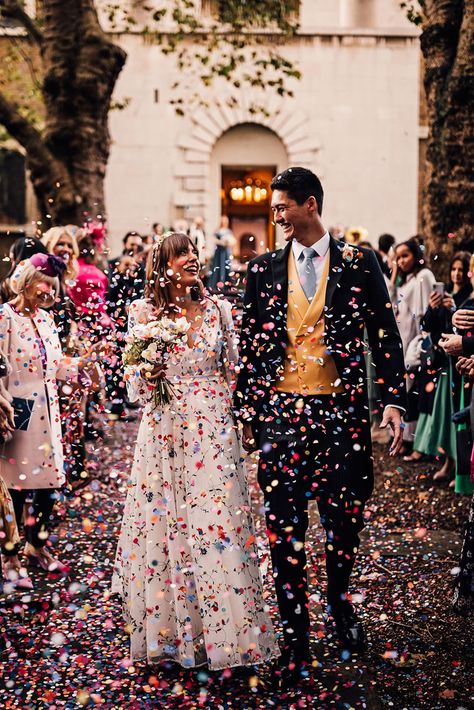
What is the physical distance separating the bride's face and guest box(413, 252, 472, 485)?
3.58 m

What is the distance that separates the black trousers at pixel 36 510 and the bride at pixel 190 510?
5.18 feet

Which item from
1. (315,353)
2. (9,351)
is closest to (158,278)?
(315,353)

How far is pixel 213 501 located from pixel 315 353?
34.7 inches

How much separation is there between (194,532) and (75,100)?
9.41 meters

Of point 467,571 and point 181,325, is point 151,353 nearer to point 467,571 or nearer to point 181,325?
point 181,325

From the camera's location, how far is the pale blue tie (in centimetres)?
501

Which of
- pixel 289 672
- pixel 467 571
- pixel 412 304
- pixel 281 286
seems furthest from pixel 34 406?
pixel 412 304

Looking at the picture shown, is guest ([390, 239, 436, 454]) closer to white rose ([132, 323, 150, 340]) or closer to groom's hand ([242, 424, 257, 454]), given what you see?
groom's hand ([242, 424, 257, 454])

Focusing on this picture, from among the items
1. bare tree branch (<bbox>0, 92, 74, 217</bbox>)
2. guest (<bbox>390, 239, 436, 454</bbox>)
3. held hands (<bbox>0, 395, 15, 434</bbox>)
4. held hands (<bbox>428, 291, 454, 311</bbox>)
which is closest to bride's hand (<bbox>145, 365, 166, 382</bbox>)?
held hands (<bbox>0, 395, 15, 434</bbox>)

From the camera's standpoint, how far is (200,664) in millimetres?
4812

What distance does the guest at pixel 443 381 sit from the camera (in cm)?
841

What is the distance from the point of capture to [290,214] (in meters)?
4.97

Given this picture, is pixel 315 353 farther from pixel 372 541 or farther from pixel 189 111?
pixel 189 111

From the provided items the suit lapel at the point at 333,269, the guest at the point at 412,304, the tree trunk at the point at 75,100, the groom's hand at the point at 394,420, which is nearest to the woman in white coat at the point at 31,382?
the suit lapel at the point at 333,269
